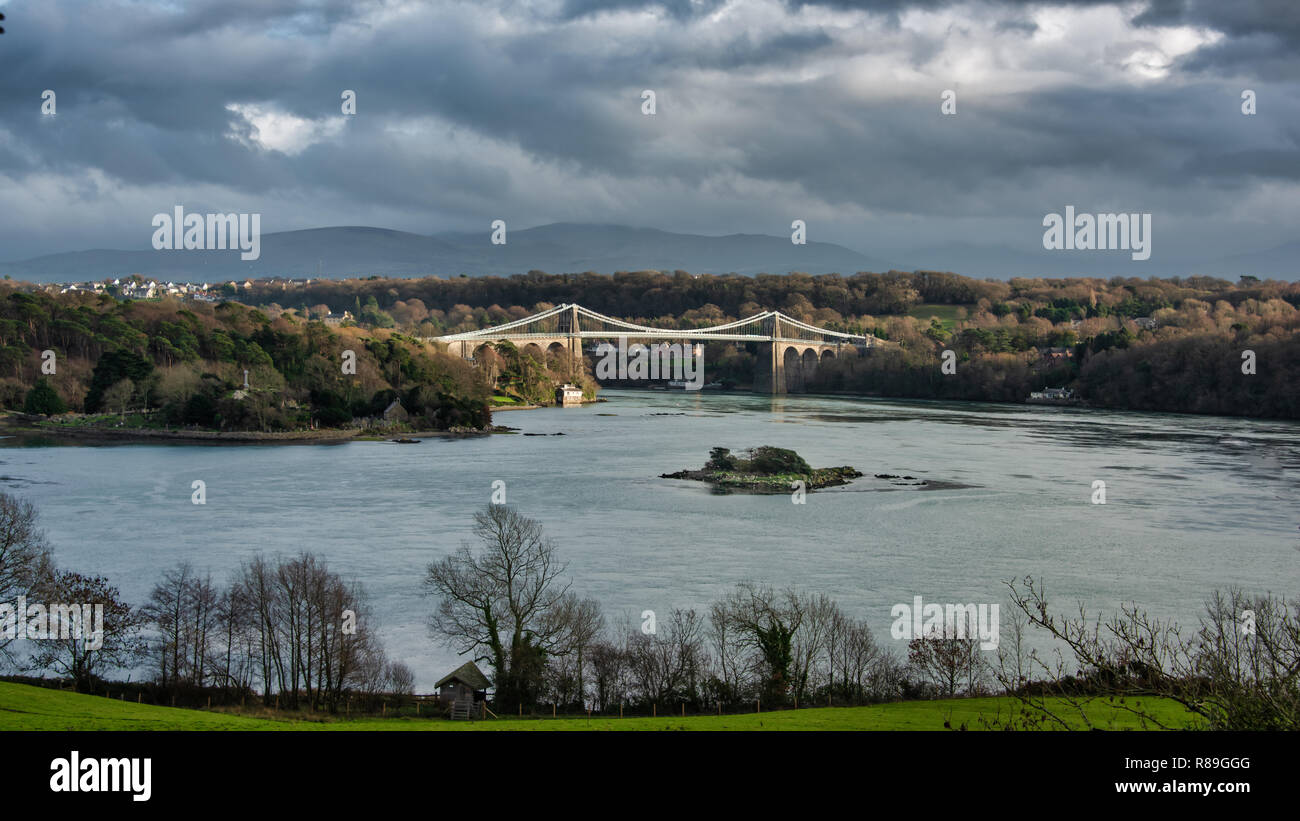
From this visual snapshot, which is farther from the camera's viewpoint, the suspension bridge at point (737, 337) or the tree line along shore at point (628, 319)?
the suspension bridge at point (737, 337)

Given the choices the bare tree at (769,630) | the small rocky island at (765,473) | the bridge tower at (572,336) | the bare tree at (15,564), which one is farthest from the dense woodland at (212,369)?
the bare tree at (769,630)

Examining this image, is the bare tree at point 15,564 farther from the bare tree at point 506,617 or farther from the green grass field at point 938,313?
the green grass field at point 938,313

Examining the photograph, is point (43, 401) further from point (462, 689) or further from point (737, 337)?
point (737, 337)

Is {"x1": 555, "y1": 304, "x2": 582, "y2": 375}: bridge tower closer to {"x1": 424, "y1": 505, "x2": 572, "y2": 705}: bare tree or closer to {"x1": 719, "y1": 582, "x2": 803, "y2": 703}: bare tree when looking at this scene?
{"x1": 424, "y1": 505, "x2": 572, "y2": 705}: bare tree

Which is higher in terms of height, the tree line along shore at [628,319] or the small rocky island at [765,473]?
the tree line along shore at [628,319]

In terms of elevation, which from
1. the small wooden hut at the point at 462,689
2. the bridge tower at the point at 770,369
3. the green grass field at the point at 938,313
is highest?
the green grass field at the point at 938,313

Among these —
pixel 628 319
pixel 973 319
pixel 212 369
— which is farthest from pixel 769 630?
pixel 628 319

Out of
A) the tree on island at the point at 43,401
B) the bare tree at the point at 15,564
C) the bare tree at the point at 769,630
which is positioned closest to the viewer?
the bare tree at the point at 769,630

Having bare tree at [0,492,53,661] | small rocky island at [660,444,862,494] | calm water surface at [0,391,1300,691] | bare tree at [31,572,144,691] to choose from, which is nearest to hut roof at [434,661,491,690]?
calm water surface at [0,391,1300,691]
